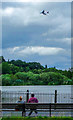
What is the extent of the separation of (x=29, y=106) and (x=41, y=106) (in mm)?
643

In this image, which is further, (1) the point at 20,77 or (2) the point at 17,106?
(1) the point at 20,77

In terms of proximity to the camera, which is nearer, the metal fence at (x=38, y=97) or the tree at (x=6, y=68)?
the metal fence at (x=38, y=97)

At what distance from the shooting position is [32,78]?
Result: 5389 inches

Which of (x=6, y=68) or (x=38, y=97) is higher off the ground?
(x=6, y=68)

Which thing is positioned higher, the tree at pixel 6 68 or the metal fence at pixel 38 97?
the tree at pixel 6 68

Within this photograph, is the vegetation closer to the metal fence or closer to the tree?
the tree

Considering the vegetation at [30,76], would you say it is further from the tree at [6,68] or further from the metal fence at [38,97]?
the metal fence at [38,97]

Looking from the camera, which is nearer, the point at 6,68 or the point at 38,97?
the point at 38,97

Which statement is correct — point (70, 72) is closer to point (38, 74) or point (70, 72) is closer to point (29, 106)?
point (38, 74)

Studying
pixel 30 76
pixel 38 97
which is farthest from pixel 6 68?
pixel 38 97

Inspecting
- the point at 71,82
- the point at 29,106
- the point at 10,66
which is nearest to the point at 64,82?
the point at 71,82

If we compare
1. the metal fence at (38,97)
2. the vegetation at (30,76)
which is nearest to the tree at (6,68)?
the vegetation at (30,76)

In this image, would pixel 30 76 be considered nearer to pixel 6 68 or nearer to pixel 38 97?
pixel 6 68

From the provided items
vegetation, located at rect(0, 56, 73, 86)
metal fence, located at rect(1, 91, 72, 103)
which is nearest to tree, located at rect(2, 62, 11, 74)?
vegetation, located at rect(0, 56, 73, 86)
